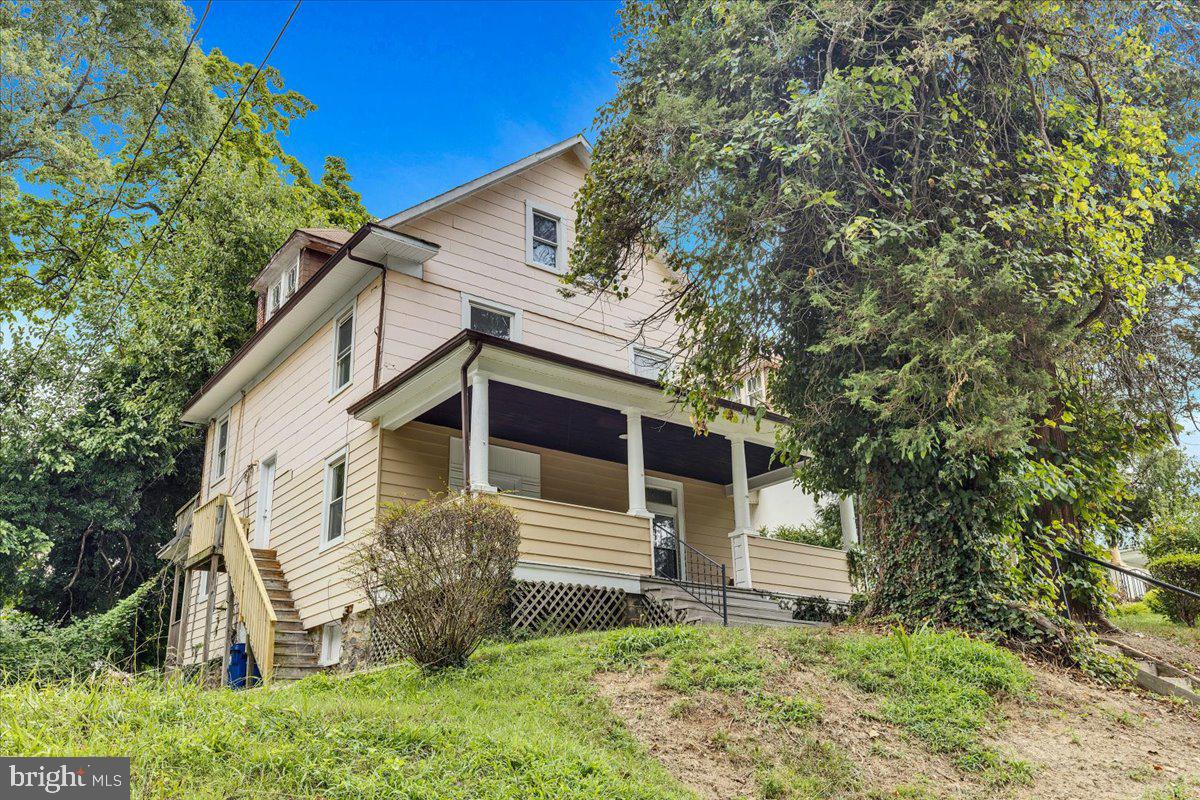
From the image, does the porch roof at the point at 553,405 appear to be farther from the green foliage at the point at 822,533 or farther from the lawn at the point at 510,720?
the lawn at the point at 510,720

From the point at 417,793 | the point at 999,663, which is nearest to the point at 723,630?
the point at 999,663

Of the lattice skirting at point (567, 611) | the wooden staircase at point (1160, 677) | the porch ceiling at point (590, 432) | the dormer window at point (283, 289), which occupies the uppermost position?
the dormer window at point (283, 289)

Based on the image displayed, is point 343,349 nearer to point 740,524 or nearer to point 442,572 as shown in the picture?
point 740,524

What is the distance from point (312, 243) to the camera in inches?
738

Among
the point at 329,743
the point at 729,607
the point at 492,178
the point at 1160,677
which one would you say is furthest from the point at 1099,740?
the point at 492,178

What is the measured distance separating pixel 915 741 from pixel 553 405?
7.97 m

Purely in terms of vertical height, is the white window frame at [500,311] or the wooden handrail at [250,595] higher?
the white window frame at [500,311]

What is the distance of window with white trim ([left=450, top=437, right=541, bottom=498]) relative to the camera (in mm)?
14961

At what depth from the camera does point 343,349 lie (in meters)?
15.7

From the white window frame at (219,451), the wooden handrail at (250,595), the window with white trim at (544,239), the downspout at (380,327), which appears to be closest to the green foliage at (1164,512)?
the window with white trim at (544,239)

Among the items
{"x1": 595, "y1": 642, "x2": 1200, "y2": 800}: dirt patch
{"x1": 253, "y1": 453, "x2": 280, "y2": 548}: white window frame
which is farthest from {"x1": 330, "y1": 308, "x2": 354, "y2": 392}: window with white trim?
A: {"x1": 595, "y1": 642, "x2": 1200, "y2": 800}: dirt patch

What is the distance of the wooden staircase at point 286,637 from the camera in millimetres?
13648

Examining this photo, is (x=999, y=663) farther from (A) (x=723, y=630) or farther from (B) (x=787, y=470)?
(B) (x=787, y=470)

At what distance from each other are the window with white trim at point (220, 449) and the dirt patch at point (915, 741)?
14.6 meters
